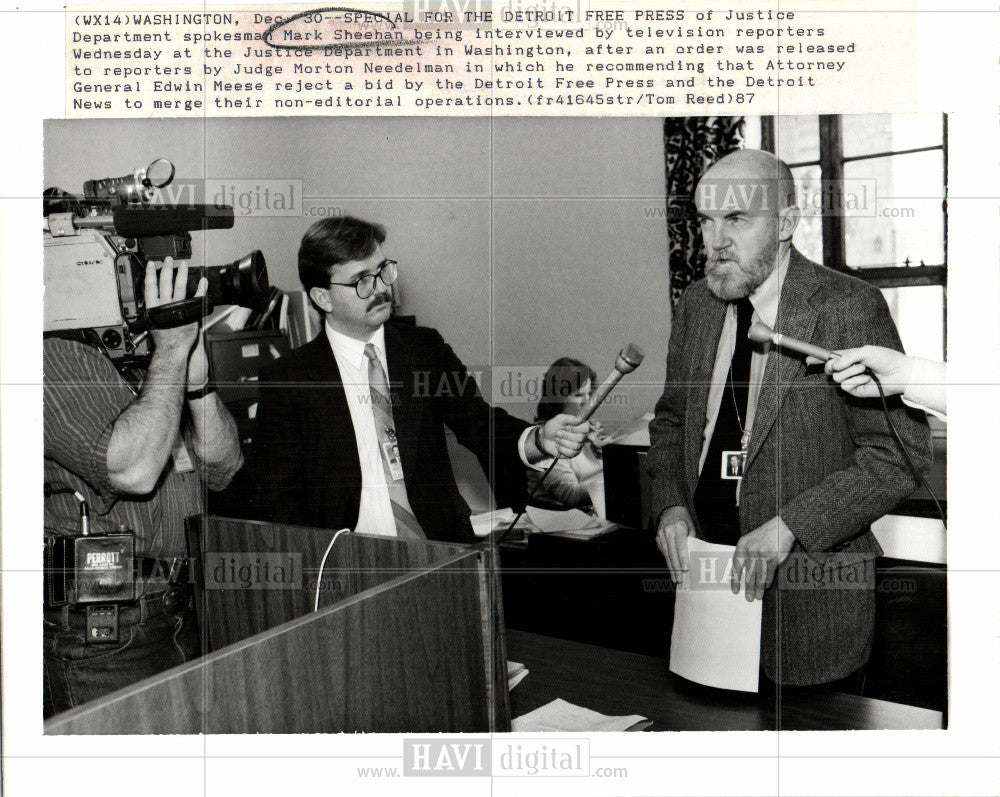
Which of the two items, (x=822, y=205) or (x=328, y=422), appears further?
(x=328, y=422)

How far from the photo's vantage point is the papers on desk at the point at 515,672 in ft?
4.99

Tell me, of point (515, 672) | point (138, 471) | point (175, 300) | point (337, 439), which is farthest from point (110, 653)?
point (515, 672)

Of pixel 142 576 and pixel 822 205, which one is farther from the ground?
pixel 822 205

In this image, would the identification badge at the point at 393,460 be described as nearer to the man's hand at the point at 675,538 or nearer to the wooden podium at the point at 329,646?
the wooden podium at the point at 329,646

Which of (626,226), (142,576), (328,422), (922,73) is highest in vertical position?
(922,73)

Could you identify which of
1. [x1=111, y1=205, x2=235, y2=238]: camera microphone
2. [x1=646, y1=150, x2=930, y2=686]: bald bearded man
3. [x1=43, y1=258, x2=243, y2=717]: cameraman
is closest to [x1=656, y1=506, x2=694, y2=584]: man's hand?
[x1=646, y1=150, x2=930, y2=686]: bald bearded man

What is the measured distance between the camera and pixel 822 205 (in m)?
1.65

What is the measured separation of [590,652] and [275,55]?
51.5 inches

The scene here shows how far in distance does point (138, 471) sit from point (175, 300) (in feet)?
1.18

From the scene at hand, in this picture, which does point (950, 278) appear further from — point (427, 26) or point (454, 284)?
point (427, 26)

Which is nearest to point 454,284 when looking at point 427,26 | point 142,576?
point 427,26

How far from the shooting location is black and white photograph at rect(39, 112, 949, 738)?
5.41 ft

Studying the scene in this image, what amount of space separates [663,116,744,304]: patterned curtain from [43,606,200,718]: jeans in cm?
120

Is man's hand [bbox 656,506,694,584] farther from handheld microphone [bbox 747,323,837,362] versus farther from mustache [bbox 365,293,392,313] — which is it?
mustache [bbox 365,293,392,313]
